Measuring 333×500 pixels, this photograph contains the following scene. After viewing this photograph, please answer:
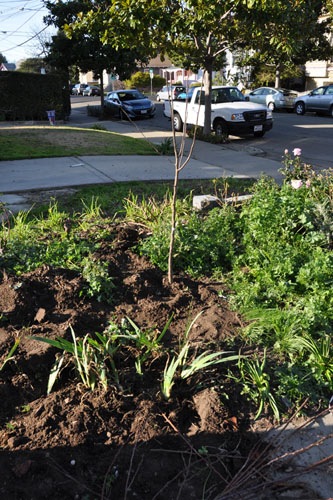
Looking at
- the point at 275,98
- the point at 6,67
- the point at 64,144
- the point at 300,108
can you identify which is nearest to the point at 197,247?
the point at 64,144

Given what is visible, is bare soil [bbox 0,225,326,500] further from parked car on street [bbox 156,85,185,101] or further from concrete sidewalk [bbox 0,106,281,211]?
concrete sidewalk [bbox 0,106,281,211]

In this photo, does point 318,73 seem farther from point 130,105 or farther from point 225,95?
point 225,95

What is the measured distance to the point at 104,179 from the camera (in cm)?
854

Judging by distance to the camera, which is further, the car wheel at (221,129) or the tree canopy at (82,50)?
the tree canopy at (82,50)

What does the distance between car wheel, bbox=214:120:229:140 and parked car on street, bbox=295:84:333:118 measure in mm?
10836

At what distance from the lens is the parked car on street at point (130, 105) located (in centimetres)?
2391

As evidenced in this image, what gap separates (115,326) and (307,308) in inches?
56.0

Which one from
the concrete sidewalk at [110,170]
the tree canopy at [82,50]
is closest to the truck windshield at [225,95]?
the concrete sidewalk at [110,170]

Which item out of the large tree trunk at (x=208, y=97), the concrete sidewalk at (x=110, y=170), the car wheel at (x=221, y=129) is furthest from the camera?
the car wheel at (x=221, y=129)

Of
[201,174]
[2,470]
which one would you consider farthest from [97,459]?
[201,174]

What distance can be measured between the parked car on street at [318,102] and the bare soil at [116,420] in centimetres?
2291

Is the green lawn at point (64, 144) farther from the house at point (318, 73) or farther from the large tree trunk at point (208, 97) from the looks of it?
the house at point (318, 73)

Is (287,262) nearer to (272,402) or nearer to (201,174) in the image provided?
(272,402)

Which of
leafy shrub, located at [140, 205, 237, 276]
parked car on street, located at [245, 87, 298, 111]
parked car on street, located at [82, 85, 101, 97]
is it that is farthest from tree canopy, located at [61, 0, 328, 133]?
parked car on street, located at [82, 85, 101, 97]
